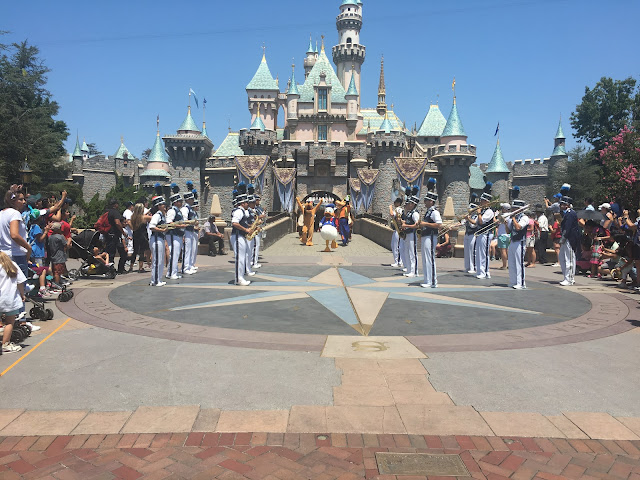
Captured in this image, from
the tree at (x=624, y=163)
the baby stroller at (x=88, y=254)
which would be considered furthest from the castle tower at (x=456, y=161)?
the baby stroller at (x=88, y=254)

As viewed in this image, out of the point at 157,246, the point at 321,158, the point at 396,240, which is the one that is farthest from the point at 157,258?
the point at 321,158

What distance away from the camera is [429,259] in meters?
9.91

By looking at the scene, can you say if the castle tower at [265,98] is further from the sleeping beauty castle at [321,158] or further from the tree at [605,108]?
the tree at [605,108]

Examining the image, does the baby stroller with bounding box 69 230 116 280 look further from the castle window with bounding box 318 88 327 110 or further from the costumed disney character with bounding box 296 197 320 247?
the castle window with bounding box 318 88 327 110

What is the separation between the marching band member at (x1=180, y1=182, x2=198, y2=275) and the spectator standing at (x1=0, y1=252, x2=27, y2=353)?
20.5 ft

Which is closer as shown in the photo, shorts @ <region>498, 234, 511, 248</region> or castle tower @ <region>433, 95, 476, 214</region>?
shorts @ <region>498, 234, 511, 248</region>

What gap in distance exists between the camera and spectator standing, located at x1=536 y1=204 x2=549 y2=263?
579 inches

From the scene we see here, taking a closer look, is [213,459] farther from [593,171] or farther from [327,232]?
[593,171]

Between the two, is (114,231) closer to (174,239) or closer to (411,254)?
(174,239)

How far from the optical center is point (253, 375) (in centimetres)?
477

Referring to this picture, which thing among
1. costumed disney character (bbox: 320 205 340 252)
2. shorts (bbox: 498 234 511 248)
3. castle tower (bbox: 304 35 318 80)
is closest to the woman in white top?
shorts (bbox: 498 234 511 248)

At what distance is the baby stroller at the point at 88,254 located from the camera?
34.6ft

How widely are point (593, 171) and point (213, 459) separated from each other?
166 ft

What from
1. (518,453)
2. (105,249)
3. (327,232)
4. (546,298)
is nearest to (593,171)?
(327,232)
